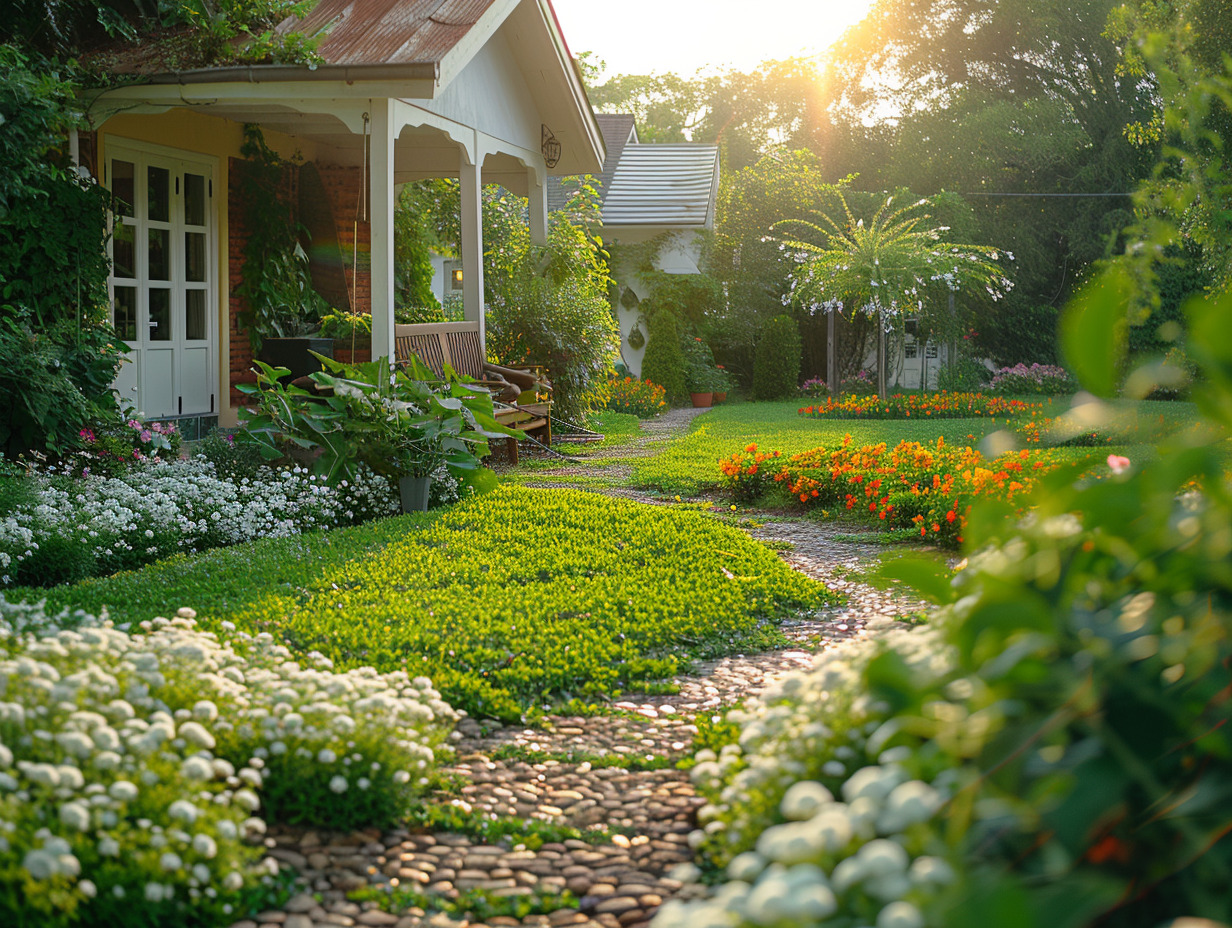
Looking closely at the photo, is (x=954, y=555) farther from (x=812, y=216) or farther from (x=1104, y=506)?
(x=812, y=216)

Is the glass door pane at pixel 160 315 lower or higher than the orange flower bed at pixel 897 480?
higher

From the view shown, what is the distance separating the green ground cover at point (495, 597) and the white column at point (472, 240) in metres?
4.72

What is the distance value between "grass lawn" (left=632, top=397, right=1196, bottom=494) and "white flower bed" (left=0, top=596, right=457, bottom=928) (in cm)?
555

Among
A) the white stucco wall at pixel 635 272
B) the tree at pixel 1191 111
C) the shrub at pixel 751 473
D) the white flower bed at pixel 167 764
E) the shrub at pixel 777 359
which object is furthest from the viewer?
the white stucco wall at pixel 635 272

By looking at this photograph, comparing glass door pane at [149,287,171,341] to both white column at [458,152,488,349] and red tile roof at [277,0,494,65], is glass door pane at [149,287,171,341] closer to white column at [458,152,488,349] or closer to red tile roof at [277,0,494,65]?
red tile roof at [277,0,494,65]

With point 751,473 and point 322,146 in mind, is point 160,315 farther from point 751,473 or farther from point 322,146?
point 751,473

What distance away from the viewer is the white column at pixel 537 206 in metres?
12.2

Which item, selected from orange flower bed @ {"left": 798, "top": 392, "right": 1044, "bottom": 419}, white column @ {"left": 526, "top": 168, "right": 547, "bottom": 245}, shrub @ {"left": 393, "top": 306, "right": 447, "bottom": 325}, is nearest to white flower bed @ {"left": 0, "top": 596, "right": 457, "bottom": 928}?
shrub @ {"left": 393, "top": 306, "right": 447, "bottom": 325}

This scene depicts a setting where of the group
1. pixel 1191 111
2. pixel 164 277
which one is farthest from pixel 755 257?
pixel 1191 111

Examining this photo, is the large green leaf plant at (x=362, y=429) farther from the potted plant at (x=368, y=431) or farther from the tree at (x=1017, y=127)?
the tree at (x=1017, y=127)

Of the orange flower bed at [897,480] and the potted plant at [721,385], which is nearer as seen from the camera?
the orange flower bed at [897,480]

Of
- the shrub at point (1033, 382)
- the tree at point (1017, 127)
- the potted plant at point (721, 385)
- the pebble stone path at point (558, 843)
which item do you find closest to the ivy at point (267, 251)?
the pebble stone path at point (558, 843)

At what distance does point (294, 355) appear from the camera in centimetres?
965

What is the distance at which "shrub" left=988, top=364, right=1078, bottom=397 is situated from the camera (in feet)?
64.5
